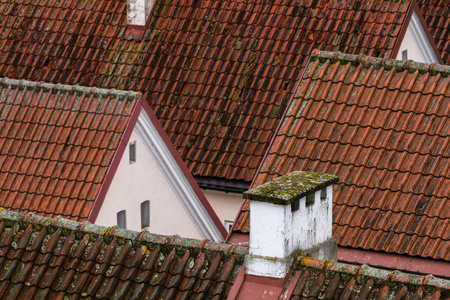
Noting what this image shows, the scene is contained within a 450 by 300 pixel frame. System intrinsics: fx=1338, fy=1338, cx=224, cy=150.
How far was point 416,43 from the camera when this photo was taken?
27.1 metres

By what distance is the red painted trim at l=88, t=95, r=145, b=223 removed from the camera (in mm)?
19453

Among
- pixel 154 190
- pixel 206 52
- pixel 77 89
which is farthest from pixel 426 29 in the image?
pixel 77 89

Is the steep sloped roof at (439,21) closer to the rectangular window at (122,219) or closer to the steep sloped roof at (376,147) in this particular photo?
the steep sloped roof at (376,147)

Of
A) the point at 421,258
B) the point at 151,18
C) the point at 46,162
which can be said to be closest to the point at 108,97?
the point at 46,162

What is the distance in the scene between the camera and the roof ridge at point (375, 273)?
13250 millimetres

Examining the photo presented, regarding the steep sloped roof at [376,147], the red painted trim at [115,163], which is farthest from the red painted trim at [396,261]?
the red painted trim at [115,163]

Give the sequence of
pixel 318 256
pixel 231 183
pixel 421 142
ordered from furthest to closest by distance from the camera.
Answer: pixel 231 183 < pixel 421 142 < pixel 318 256

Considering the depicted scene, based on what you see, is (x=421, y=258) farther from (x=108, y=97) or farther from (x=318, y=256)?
(x=108, y=97)

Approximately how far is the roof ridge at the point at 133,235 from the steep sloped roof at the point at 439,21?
1623 cm

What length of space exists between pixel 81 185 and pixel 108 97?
1.63 metres

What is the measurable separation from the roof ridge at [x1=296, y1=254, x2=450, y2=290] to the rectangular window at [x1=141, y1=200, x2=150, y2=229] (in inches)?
301

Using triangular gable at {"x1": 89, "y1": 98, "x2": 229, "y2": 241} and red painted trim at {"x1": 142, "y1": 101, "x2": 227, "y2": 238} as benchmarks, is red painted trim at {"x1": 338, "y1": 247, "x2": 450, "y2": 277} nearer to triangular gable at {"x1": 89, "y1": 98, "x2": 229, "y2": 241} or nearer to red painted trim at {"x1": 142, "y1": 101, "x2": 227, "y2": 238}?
triangular gable at {"x1": 89, "y1": 98, "x2": 229, "y2": 241}

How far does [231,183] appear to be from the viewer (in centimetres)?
2473

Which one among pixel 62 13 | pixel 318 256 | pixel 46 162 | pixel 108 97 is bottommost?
pixel 318 256
